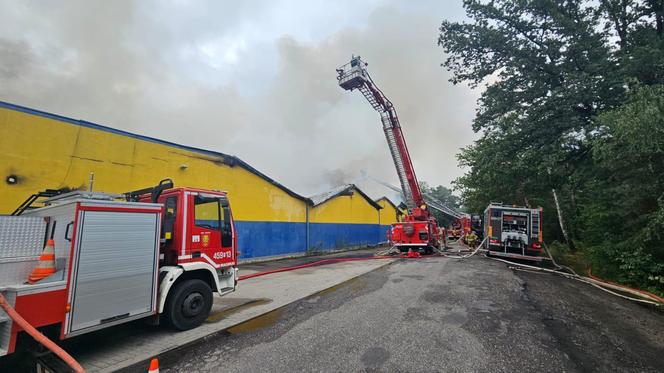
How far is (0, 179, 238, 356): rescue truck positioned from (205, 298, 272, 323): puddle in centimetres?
44

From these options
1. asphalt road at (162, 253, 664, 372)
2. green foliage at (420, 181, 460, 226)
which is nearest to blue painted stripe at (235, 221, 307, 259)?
asphalt road at (162, 253, 664, 372)

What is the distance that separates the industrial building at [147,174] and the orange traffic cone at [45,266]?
653 cm

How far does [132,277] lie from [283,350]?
92.3 inches

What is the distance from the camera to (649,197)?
8.17 metres

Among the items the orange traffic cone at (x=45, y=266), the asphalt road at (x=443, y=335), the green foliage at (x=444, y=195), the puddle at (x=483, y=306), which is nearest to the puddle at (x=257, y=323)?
the asphalt road at (x=443, y=335)

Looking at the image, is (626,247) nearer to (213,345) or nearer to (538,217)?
(538,217)

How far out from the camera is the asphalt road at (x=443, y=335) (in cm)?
368

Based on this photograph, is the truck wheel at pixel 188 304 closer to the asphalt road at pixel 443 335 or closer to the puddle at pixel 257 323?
the puddle at pixel 257 323

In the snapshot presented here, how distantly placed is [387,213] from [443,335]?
2604cm

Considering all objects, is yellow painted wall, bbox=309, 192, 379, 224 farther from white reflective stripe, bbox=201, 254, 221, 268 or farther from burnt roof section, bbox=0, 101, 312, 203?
white reflective stripe, bbox=201, 254, 221, 268

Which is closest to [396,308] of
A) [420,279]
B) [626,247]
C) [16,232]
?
[420,279]

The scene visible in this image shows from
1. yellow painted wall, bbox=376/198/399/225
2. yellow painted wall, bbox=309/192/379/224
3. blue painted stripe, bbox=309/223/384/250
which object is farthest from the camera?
yellow painted wall, bbox=376/198/399/225

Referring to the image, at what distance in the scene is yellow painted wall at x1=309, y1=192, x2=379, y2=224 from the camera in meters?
19.6

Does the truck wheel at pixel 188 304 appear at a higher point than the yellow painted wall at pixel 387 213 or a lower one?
lower
